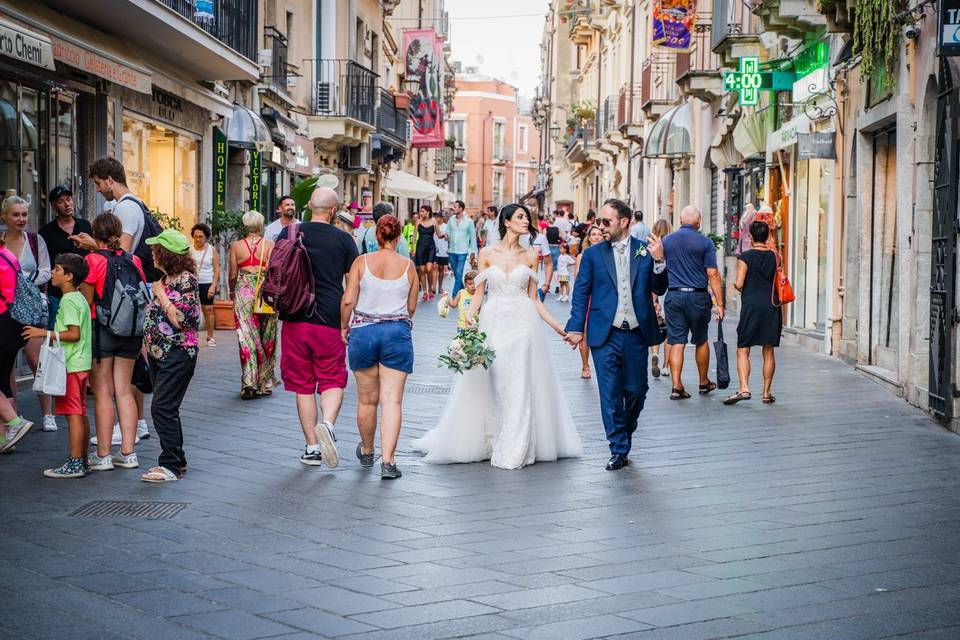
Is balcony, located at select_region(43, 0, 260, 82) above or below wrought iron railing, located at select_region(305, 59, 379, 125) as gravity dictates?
below

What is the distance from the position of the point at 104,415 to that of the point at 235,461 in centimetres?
96

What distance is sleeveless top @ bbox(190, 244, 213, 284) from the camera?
58.0 ft

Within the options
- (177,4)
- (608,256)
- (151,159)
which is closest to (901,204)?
(608,256)

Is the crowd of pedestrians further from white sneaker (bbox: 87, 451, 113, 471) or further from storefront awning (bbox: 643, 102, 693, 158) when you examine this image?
storefront awning (bbox: 643, 102, 693, 158)

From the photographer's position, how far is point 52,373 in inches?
318

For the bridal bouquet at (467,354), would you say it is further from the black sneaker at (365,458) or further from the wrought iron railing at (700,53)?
the wrought iron railing at (700,53)

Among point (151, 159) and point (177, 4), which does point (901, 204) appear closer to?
point (177, 4)

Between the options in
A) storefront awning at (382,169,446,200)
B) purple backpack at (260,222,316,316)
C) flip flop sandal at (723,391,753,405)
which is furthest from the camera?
storefront awning at (382,169,446,200)

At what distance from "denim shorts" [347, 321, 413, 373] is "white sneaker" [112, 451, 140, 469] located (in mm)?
1538

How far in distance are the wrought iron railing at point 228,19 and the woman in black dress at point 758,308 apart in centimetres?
767

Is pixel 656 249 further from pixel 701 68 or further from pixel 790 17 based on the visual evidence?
pixel 701 68

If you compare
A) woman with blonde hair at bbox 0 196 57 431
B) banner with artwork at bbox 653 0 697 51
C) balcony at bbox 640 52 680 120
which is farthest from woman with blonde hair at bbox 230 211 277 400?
balcony at bbox 640 52 680 120

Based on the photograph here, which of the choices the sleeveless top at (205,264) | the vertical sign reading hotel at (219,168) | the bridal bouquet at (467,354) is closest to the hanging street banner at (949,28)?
the bridal bouquet at (467,354)

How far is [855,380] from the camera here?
14.3 metres
